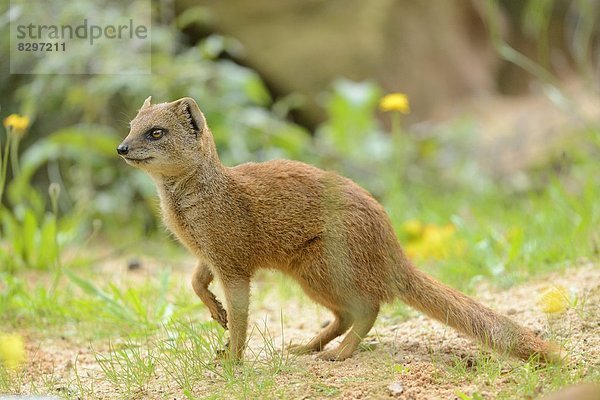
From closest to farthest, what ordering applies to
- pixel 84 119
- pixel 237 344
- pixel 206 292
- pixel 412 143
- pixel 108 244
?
pixel 237 344 → pixel 206 292 → pixel 108 244 → pixel 84 119 → pixel 412 143

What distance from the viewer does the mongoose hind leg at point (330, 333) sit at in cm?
335

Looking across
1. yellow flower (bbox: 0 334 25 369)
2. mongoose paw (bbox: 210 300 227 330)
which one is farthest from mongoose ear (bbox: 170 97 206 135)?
yellow flower (bbox: 0 334 25 369)

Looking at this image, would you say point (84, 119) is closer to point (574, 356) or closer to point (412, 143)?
point (412, 143)

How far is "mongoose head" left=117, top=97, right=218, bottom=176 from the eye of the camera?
3193 millimetres

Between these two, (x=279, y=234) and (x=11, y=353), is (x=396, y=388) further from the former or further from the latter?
(x=11, y=353)

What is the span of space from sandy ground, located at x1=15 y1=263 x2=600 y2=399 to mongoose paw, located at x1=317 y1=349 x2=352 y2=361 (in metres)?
0.04

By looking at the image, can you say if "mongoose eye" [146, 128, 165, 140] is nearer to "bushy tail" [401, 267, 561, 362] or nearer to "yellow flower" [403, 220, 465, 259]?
"bushy tail" [401, 267, 561, 362]

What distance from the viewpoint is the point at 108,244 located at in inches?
243

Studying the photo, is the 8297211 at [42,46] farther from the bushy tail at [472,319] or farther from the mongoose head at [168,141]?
the bushy tail at [472,319]

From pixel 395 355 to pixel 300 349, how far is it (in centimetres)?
42

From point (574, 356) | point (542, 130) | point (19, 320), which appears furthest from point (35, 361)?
point (542, 130)

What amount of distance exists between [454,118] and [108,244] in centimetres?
410

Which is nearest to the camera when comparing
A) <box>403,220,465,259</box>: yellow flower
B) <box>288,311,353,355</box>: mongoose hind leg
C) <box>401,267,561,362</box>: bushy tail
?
<box>401,267,561,362</box>: bushy tail

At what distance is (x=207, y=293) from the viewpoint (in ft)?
11.0
